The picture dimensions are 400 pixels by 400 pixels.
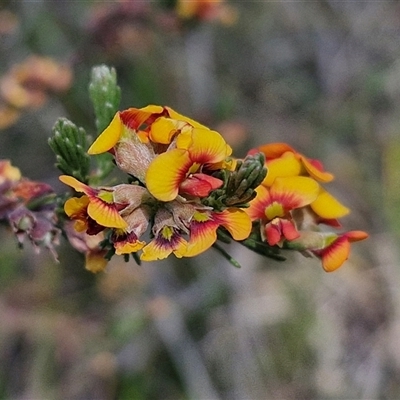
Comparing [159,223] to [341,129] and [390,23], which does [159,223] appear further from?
[390,23]

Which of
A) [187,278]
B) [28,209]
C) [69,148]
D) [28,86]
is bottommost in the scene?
[187,278]

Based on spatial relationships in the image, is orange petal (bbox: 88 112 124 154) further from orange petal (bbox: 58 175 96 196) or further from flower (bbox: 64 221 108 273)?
flower (bbox: 64 221 108 273)

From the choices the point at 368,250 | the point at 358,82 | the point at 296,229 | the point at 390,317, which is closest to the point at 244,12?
the point at 358,82

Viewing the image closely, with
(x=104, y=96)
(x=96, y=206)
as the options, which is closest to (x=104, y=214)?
(x=96, y=206)

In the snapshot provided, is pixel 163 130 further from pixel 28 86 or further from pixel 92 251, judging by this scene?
pixel 28 86

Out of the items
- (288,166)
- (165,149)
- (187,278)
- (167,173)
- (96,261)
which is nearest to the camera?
(167,173)

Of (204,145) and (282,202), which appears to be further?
(282,202)

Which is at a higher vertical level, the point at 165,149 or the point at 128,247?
the point at 165,149
